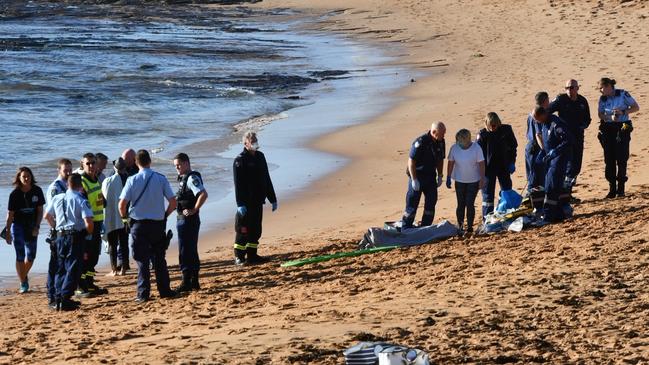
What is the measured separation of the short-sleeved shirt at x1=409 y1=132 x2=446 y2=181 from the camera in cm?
1312

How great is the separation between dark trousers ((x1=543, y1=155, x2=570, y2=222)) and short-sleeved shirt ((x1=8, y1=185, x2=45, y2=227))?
17.8 ft

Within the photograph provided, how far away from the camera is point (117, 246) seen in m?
13.6

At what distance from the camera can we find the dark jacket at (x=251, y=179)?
1310 centimetres

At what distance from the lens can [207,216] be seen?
16844 mm

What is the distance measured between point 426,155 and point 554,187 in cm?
142

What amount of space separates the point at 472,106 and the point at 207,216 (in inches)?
405

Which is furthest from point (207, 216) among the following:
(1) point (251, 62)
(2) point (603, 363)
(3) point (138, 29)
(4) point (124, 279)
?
(3) point (138, 29)

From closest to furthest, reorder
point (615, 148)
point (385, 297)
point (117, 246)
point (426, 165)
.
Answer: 1. point (385, 297)
2. point (426, 165)
3. point (117, 246)
4. point (615, 148)

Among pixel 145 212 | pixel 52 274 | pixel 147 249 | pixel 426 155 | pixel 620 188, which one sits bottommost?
pixel 52 274

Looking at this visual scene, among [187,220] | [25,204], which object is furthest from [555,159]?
[25,204]

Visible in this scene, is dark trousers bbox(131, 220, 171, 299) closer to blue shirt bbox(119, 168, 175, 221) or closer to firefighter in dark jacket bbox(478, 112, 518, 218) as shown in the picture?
blue shirt bbox(119, 168, 175, 221)

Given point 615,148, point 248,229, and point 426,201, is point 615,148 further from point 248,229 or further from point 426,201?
point 248,229

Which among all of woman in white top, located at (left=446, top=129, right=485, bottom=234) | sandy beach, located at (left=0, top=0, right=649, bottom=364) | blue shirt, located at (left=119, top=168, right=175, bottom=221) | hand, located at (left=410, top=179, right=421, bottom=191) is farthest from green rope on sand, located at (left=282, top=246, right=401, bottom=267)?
blue shirt, located at (left=119, top=168, right=175, bottom=221)

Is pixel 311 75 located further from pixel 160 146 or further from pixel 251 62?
pixel 160 146
